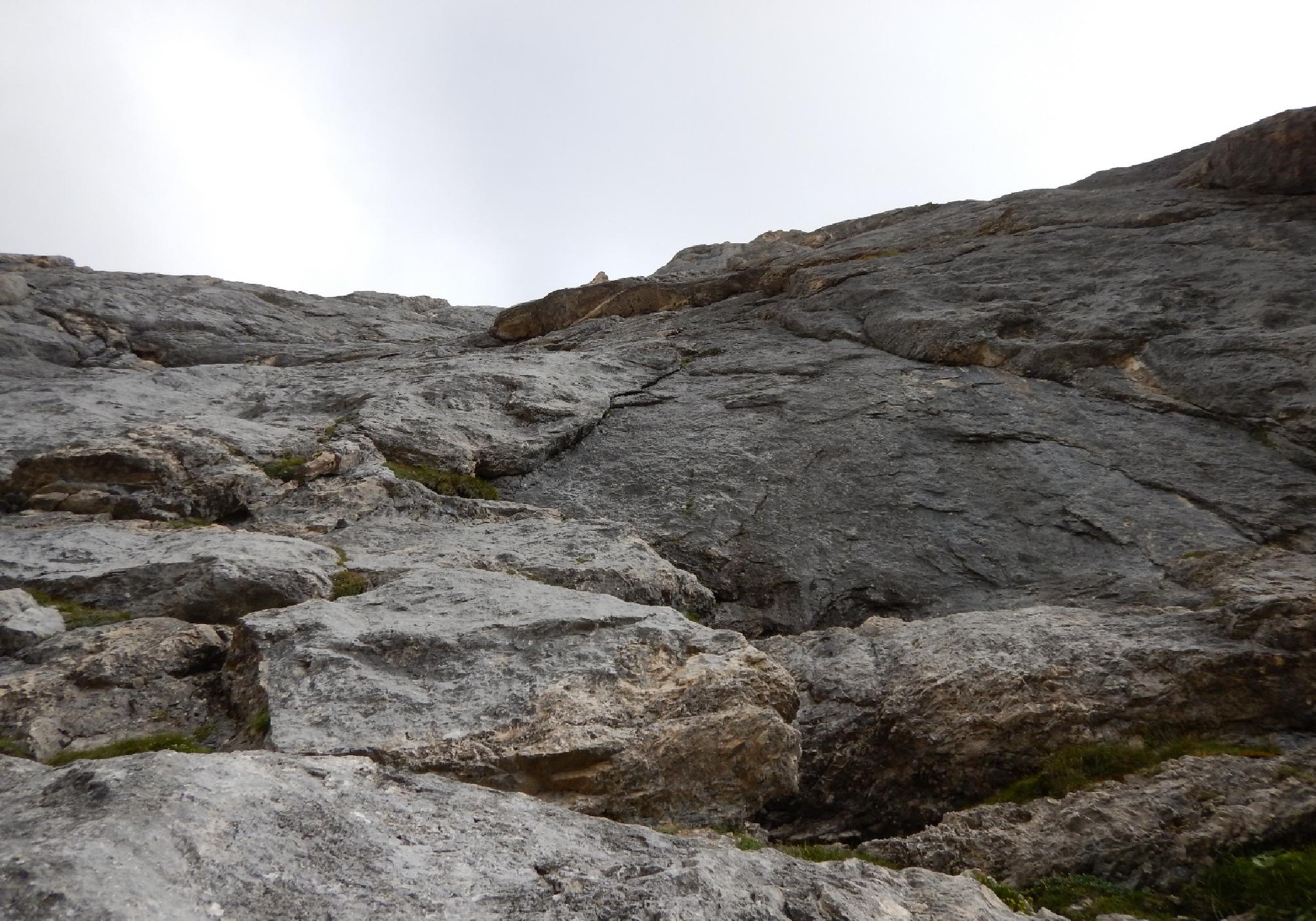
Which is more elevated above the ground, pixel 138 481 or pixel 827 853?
pixel 138 481

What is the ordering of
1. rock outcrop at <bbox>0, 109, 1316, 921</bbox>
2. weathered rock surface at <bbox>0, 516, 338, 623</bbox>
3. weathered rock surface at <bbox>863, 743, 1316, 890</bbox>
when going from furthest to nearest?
weathered rock surface at <bbox>0, 516, 338, 623</bbox>
weathered rock surface at <bbox>863, 743, 1316, 890</bbox>
rock outcrop at <bbox>0, 109, 1316, 921</bbox>

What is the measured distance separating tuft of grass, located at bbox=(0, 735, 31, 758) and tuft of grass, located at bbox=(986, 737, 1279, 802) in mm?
10563

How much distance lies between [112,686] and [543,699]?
17.1 feet

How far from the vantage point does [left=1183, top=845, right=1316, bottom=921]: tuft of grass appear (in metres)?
7.60

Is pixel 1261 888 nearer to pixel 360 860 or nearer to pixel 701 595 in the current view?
pixel 360 860

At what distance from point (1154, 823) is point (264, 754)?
29.2 feet

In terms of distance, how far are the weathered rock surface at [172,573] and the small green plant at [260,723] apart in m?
3.12

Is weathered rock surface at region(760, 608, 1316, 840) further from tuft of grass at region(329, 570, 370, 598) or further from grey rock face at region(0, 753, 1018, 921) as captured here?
tuft of grass at region(329, 570, 370, 598)

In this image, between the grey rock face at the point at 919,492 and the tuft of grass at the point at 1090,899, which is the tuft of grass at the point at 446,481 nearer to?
the grey rock face at the point at 919,492

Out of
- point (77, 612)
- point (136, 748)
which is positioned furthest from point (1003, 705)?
point (77, 612)

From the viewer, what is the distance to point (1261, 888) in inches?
311

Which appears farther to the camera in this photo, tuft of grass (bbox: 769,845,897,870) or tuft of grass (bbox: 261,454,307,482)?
tuft of grass (bbox: 261,454,307,482)

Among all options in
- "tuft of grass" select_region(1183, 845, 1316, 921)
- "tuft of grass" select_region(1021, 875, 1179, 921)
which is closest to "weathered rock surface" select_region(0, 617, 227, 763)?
"tuft of grass" select_region(1021, 875, 1179, 921)

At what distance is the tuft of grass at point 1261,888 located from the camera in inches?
299
